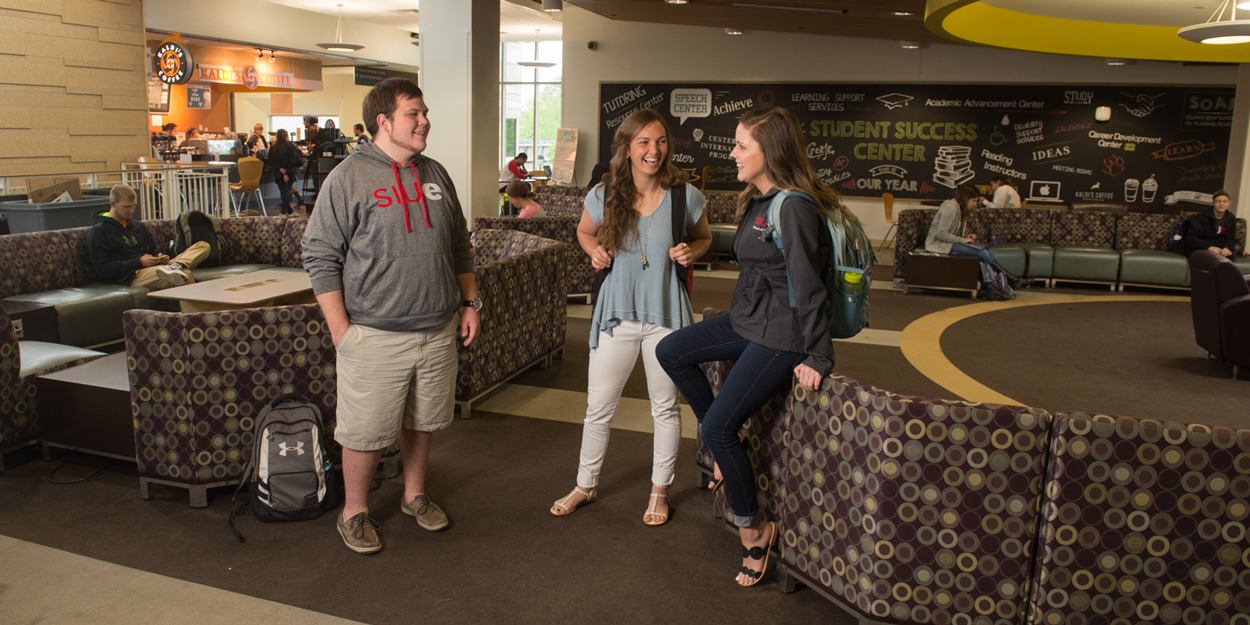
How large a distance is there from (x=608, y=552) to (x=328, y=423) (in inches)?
51.5

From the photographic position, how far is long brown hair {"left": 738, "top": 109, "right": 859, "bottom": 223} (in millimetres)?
2539

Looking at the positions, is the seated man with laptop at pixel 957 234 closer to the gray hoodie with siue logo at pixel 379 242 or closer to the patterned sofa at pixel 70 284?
the patterned sofa at pixel 70 284

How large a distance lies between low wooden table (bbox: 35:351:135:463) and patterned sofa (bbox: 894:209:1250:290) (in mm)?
7952

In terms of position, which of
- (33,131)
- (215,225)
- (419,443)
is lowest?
(419,443)

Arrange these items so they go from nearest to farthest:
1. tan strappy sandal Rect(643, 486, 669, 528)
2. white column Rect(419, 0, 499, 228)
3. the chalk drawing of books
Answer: tan strappy sandal Rect(643, 486, 669, 528), white column Rect(419, 0, 499, 228), the chalk drawing of books

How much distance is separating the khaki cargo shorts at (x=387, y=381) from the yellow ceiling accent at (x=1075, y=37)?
23.2ft

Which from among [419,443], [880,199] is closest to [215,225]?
[419,443]

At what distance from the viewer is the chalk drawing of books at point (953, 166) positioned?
40.7 ft

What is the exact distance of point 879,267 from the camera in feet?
38.3

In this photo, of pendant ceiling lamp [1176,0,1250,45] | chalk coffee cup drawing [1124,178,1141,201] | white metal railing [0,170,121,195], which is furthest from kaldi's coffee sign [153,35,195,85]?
chalk coffee cup drawing [1124,178,1141,201]

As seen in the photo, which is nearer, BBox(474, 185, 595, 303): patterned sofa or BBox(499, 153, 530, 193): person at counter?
BBox(474, 185, 595, 303): patterned sofa

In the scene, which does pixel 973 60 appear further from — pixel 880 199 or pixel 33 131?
pixel 33 131

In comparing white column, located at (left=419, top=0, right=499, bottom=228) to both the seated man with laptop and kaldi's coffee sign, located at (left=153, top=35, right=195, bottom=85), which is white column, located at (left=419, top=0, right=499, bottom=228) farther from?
kaldi's coffee sign, located at (left=153, top=35, right=195, bottom=85)

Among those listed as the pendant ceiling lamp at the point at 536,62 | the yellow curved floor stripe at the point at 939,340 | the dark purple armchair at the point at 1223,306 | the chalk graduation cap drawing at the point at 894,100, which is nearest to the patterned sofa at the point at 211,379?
the yellow curved floor stripe at the point at 939,340
